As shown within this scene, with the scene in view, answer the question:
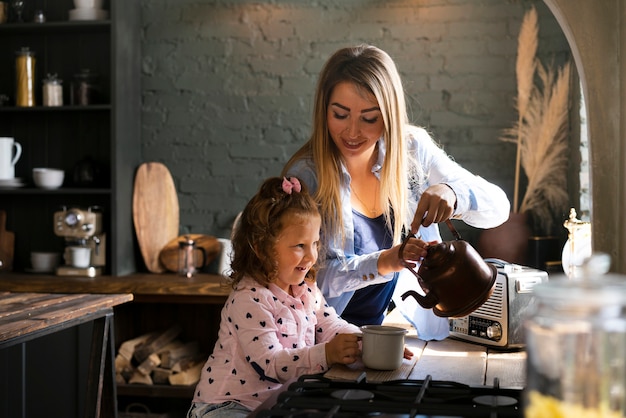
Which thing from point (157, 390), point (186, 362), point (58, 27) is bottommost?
point (157, 390)

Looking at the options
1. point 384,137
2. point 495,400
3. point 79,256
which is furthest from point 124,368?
point 495,400

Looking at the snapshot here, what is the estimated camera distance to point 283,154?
447 cm

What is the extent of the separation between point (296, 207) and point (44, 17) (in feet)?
9.86

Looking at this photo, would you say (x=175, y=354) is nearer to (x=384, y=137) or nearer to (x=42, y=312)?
(x=42, y=312)

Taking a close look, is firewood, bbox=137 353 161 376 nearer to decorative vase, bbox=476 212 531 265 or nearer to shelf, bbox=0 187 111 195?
shelf, bbox=0 187 111 195

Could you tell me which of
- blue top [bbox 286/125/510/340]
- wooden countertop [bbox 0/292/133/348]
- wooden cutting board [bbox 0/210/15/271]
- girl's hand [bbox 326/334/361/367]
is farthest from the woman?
wooden cutting board [bbox 0/210/15/271]

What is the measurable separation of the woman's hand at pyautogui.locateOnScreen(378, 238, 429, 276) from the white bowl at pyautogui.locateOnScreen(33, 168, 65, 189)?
2749 mm

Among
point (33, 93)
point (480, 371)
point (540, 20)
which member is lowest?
point (480, 371)

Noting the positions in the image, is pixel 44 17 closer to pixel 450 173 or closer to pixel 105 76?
pixel 105 76

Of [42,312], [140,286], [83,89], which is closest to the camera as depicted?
[42,312]

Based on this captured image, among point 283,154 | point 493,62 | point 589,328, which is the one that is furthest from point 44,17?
point 589,328

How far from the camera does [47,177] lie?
438 cm

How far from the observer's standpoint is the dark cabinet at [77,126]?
4.32 meters

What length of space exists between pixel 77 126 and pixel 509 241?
95.5 inches
